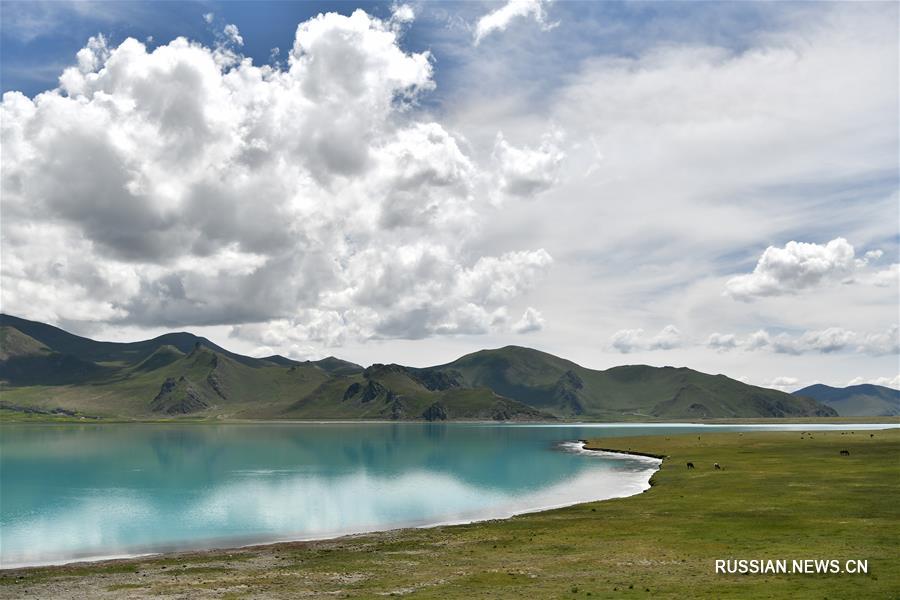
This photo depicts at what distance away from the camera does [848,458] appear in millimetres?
118938

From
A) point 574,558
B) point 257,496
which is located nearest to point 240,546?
point 574,558

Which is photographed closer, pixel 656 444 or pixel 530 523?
pixel 530 523

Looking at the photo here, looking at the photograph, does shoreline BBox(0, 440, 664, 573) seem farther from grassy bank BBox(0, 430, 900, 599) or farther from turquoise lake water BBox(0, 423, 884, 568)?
grassy bank BBox(0, 430, 900, 599)

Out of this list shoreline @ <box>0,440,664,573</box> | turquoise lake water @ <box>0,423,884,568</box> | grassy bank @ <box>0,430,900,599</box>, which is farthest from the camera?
turquoise lake water @ <box>0,423,884,568</box>

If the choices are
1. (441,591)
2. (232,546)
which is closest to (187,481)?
(232,546)

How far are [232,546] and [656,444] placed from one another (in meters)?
154

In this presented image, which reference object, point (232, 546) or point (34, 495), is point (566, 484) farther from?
point (34, 495)

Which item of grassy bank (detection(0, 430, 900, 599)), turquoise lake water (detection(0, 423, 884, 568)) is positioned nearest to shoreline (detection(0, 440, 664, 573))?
turquoise lake water (detection(0, 423, 884, 568))

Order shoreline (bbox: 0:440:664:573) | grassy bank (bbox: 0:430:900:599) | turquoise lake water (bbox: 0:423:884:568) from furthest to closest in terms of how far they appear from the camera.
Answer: turquoise lake water (bbox: 0:423:884:568) < shoreline (bbox: 0:440:664:573) < grassy bank (bbox: 0:430:900:599)

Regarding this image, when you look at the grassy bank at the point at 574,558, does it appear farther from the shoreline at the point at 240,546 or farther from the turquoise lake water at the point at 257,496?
the turquoise lake water at the point at 257,496

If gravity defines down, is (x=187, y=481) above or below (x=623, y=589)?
below

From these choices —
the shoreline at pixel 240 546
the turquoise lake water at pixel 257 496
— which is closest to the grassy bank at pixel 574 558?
the shoreline at pixel 240 546

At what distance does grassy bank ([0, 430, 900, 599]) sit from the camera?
38.0 metres

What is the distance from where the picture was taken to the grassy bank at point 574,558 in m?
38.0
